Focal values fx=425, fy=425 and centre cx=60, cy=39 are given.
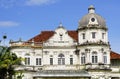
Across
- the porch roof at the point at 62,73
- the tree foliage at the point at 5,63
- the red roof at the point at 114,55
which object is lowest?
the porch roof at the point at 62,73

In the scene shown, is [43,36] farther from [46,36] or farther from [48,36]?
[48,36]

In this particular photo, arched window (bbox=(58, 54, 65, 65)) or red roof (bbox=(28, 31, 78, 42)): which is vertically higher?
red roof (bbox=(28, 31, 78, 42))

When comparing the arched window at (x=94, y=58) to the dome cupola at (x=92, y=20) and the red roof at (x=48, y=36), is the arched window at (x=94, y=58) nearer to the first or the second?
the dome cupola at (x=92, y=20)

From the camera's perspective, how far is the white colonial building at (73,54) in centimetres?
6019

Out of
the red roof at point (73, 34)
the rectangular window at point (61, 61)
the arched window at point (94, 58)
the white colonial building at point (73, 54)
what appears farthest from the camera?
the red roof at point (73, 34)

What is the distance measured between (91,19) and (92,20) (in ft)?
0.68

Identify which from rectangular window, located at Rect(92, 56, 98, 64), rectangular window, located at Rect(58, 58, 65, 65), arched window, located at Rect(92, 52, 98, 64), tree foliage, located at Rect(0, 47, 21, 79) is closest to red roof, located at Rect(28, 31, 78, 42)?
rectangular window, located at Rect(58, 58, 65, 65)

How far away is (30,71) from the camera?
2399 inches

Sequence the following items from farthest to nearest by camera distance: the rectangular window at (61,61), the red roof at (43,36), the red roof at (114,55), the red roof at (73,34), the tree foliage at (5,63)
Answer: the red roof at (73,34), the red roof at (43,36), the red roof at (114,55), the rectangular window at (61,61), the tree foliage at (5,63)

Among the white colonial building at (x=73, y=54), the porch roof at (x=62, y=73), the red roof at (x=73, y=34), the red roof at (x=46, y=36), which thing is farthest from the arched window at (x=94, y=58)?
the red roof at (x=73, y=34)

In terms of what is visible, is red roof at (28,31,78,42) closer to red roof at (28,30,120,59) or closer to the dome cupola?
red roof at (28,30,120,59)

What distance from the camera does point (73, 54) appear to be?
2472 inches

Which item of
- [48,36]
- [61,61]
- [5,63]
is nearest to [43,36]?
[48,36]

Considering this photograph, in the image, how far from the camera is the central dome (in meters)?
61.6
